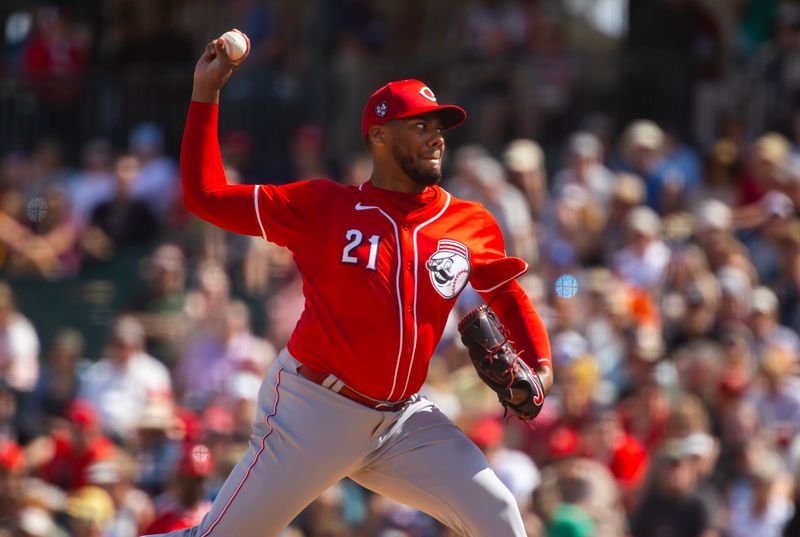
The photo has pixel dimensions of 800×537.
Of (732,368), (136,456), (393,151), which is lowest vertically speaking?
(136,456)

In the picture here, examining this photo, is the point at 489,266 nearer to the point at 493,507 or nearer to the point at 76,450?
the point at 493,507

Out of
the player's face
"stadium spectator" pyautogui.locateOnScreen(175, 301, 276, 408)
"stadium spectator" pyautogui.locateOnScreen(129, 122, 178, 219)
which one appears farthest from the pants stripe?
"stadium spectator" pyautogui.locateOnScreen(129, 122, 178, 219)

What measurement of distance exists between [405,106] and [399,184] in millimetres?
288

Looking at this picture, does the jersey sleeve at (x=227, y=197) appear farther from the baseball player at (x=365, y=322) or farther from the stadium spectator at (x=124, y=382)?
the stadium spectator at (x=124, y=382)

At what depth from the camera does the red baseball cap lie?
5.77 metres

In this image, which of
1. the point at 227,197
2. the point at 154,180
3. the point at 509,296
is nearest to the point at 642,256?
the point at 154,180

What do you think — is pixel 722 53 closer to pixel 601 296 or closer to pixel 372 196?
pixel 601 296

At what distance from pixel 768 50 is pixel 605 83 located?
132 cm

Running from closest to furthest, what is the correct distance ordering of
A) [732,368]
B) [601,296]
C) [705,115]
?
1. [732,368]
2. [601,296]
3. [705,115]

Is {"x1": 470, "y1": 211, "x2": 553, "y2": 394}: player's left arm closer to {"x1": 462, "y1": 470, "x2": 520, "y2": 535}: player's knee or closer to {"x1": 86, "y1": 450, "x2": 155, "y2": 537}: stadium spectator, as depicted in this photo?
{"x1": 462, "y1": 470, "x2": 520, "y2": 535}: player's knee

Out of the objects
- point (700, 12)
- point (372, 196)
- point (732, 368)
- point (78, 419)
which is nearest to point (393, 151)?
point (372, 196)

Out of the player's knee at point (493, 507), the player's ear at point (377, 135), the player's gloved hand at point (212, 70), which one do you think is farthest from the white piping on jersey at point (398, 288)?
the player's gloved hand at point (212, 70)

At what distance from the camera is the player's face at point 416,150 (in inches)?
229

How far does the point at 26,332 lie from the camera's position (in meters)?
11.5
